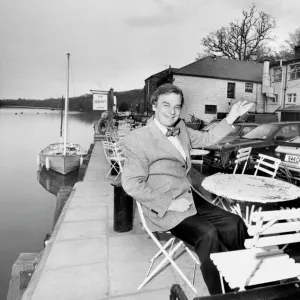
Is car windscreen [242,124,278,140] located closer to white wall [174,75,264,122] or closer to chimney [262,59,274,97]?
white wall [174,75,264,122]

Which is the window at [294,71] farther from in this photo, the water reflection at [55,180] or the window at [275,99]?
the water reflection at [55,180]

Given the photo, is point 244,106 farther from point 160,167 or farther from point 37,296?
point 37,296

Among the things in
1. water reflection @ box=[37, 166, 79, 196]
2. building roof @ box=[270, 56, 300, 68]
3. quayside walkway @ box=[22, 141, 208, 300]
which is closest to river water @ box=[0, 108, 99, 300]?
water reflection @ box=[37, 166, 79, 196]

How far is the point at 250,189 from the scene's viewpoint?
289cm

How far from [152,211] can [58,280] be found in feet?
4.41

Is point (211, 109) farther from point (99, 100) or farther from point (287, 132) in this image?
point (287, 132)

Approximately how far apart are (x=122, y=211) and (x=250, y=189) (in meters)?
1.88

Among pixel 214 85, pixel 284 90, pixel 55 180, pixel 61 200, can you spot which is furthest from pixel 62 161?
pixel 284 90

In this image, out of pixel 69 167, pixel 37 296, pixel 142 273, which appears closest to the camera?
pixel 37 296

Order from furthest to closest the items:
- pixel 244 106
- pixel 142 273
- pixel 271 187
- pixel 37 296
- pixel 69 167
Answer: pixel 69 167
pixel 271 187
pixel 142 273
pixel 244 106
pixel 37 296

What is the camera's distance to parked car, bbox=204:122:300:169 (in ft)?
22.4

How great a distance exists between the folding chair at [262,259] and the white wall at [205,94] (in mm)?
27010

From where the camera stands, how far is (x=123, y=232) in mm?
3791

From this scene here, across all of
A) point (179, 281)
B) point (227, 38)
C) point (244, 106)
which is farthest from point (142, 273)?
point (227, 38)
